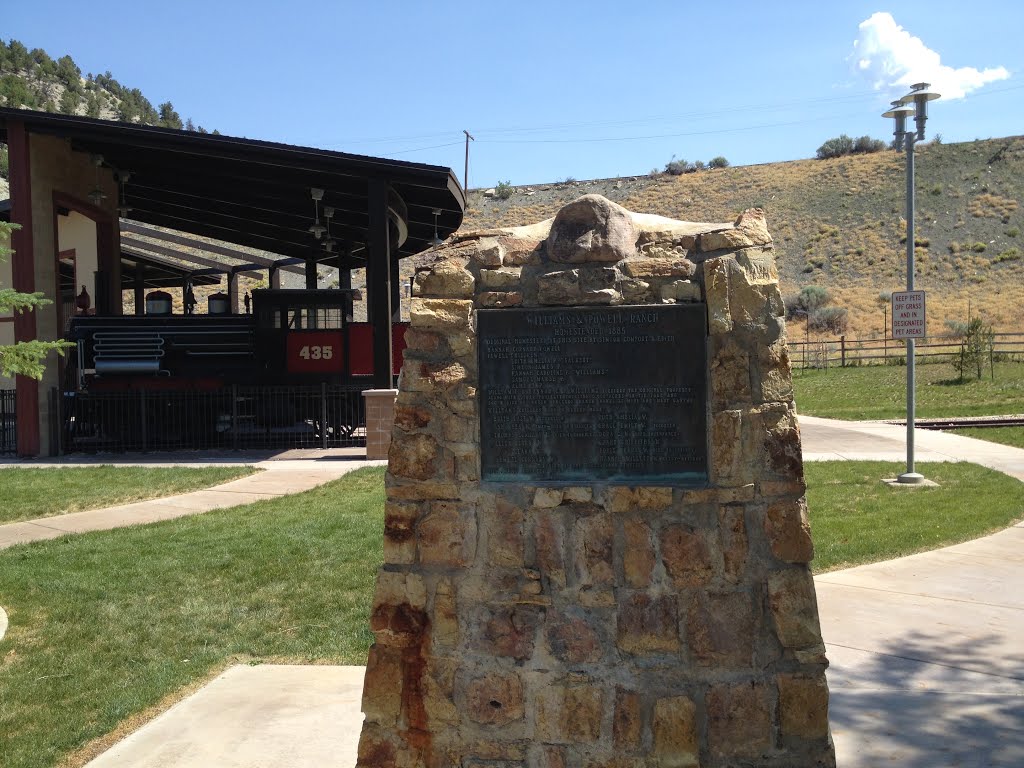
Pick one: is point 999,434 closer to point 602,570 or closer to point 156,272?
point 602,570

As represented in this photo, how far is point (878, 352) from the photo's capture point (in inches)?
1560

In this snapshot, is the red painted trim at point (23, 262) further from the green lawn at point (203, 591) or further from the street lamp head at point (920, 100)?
the street lamp head at point (920, 100)

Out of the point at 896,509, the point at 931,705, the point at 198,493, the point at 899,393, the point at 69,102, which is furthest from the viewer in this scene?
the point at 69,102

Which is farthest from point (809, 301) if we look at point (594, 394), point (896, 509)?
point (594, 394)

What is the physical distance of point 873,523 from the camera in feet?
29.8

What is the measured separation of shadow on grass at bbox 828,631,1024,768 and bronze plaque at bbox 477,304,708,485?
5.41 ft

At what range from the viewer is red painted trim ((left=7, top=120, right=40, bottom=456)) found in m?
16.4

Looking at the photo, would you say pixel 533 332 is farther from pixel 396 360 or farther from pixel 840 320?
pixel 840 320

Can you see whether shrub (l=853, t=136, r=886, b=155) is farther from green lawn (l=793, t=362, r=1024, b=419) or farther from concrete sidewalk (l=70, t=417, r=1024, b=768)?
concrete sidewalk (l=70, t=417, r=1024, b=768)

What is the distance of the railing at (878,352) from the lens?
113 ft

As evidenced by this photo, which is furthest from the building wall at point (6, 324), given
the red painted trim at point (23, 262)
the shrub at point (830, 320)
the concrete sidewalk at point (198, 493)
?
the shrub at point (830, 320)

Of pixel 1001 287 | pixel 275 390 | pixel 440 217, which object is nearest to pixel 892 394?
pixel 440 217

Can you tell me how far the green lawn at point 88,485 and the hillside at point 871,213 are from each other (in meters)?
39.8

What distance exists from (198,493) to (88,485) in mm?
1938
